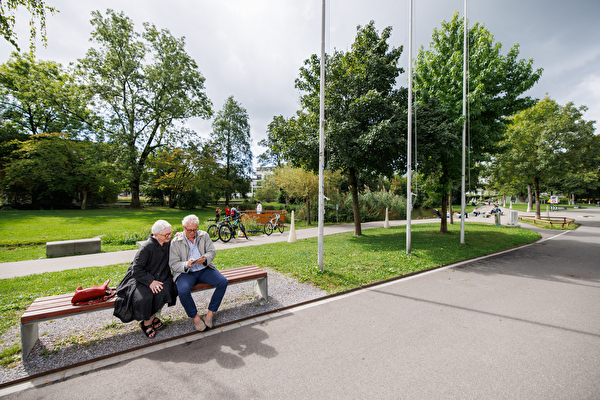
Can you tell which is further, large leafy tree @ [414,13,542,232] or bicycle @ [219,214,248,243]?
bicycle @ [219,214,248,243]

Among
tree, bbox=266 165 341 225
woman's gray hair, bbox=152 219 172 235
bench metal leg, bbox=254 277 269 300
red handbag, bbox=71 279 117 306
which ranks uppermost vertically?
tree, bbox=266 165 341 225

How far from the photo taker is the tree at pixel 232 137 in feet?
114

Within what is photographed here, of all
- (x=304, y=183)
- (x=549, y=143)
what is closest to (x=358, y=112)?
(x=304, y=183)

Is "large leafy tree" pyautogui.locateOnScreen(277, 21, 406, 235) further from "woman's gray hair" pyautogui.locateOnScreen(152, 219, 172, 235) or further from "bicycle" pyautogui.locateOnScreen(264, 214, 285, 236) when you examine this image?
"woman's gray hair" pyautogui.locateOnScreen(152, 219, 172, 235)

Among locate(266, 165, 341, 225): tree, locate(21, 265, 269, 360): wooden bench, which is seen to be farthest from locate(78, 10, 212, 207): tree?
locate(21, 265, 269, 360): wooden bench

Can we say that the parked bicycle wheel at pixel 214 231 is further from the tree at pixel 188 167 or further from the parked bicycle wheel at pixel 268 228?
the tree at pixel 188 167

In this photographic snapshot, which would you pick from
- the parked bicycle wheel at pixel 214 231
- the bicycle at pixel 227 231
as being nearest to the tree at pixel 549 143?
the bicycle at pixel 227 231

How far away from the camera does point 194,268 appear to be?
382 centimetres

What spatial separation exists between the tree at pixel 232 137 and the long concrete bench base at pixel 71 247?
25.3 m

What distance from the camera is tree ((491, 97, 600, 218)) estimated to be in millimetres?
17875

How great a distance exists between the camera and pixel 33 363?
274 centimetres

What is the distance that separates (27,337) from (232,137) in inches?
1360

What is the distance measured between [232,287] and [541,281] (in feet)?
23.1

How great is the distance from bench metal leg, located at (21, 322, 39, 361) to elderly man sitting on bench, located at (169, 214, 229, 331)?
1566mm
